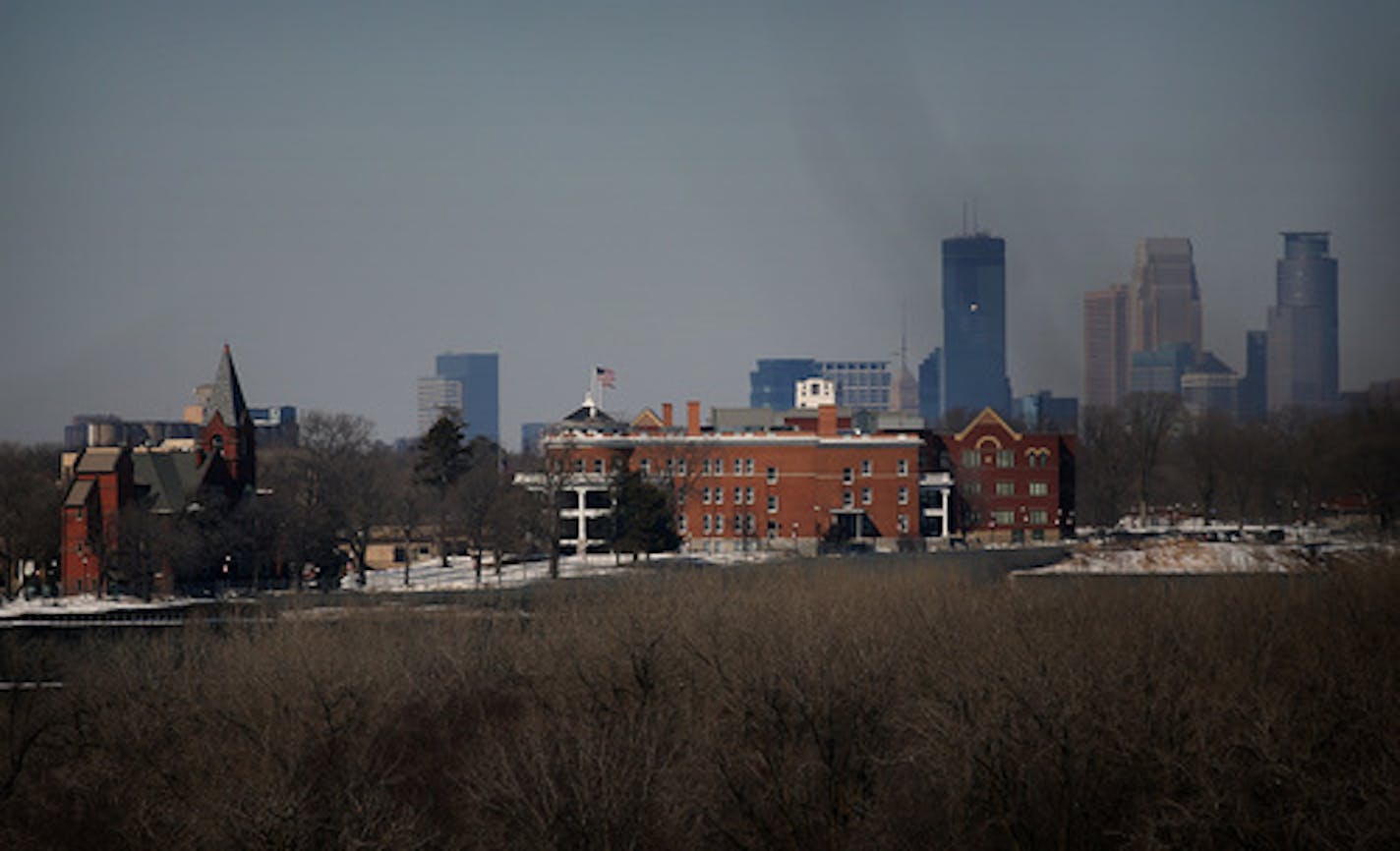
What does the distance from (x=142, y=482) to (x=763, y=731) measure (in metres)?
76.7

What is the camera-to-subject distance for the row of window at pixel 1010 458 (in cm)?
15238

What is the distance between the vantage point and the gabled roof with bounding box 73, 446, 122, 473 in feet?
348

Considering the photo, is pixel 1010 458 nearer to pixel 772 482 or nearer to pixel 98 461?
pixel 772 482

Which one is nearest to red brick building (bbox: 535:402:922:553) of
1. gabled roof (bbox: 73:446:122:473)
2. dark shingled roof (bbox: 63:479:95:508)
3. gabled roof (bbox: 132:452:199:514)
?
gabled roof (bbox: 132:452:199:514)

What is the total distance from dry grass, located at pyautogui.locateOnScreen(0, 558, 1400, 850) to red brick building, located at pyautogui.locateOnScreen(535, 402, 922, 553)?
73574 mm

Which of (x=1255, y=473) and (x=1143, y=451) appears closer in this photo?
(x=1255, y=473)


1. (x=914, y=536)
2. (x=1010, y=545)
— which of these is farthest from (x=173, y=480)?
(x=1010, y=545)

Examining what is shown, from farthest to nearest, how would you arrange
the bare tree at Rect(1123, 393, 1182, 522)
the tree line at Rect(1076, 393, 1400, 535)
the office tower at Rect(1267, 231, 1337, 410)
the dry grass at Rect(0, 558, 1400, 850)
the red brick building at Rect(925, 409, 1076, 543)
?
the bare tree at Rect(1123, 393, 1182, 522) → the red brick building at Rect(925, 409, 1076, 543) → the office tower at Rect(1267, 231, 1337, 410) → the tree line at Rect(1076, 393, 1400, 535) → the dry grass at Rect(0, 558, 1400, 850)

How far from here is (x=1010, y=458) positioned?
152875 millimetres

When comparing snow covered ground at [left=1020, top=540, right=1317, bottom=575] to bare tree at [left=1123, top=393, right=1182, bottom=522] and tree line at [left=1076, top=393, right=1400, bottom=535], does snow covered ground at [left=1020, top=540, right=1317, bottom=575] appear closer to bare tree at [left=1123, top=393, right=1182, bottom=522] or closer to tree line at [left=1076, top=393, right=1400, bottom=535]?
tree line at [left=1076, top=393, right=1400, bottom=535]

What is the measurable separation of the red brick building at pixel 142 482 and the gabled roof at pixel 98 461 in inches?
2.2

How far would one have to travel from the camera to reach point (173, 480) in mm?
112688

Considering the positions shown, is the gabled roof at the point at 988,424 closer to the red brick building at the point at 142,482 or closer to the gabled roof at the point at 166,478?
the red brick building at the point at 142,482

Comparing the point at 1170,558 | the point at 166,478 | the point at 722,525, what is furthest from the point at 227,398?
the point at 1170,558
